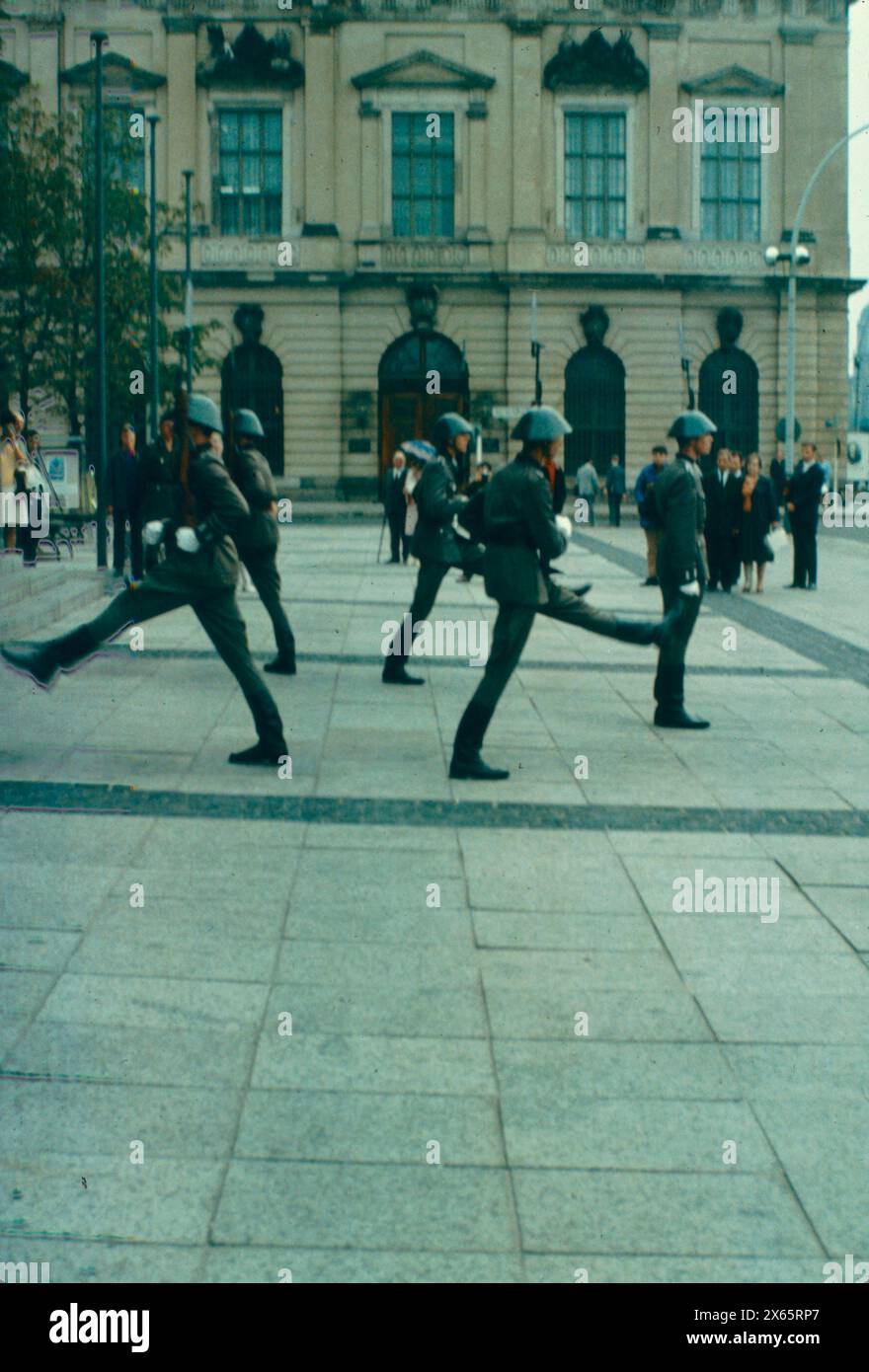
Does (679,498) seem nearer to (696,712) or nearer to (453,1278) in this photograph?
(696,712)

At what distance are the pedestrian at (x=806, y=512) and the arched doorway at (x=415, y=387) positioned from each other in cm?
3083

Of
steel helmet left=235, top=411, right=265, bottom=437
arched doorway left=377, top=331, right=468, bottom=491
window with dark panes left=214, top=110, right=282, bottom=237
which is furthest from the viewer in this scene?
arched doorway left=377, top=331, right=468, bottom=491

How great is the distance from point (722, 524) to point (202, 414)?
14.3 meters

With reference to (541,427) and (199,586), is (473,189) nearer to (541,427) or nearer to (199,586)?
(541,427)

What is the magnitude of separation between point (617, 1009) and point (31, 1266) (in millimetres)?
2493

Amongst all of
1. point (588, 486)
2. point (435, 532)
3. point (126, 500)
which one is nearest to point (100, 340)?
point (126, 500)

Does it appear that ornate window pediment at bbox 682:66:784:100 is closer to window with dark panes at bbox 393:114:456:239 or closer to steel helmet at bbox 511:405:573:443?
window with dark panes at bbox 393:114:456:239

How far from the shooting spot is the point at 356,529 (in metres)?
43.9

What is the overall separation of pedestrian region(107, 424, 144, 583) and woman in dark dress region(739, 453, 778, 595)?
725 centimetres

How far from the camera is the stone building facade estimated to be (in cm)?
5416

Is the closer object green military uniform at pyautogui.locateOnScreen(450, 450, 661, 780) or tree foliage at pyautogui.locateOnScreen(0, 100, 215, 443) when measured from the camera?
green military uniform at pyautogui.locateOnScreen(450, 450, 661, 780)

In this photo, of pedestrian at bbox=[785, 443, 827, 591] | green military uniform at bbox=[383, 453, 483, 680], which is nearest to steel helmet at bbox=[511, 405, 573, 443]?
green military uniform at bbox=[383, 453, 483, 680]

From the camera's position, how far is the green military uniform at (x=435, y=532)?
13188 mm
